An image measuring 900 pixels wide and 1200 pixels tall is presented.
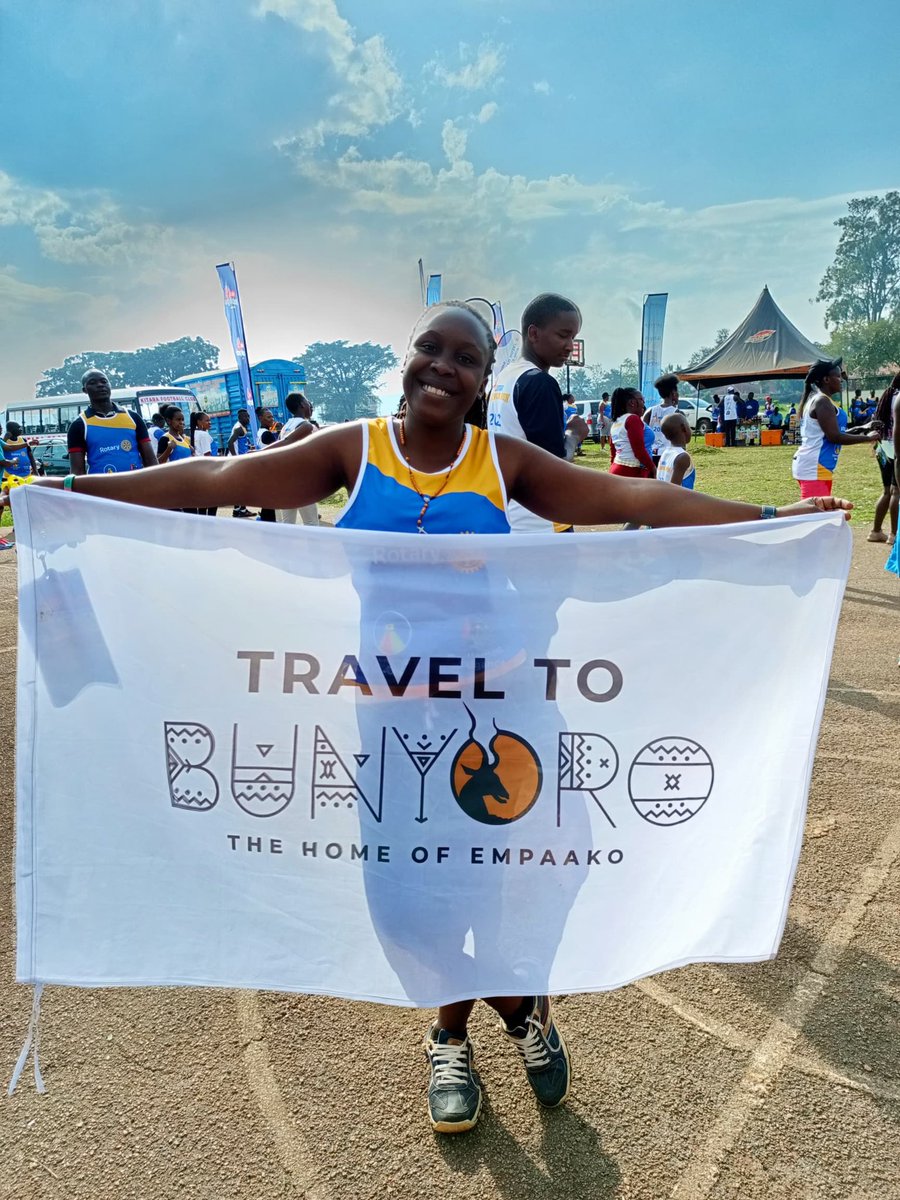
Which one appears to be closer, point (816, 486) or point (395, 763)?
point (395, 763)

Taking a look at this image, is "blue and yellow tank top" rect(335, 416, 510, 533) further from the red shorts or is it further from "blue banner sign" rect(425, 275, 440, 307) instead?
"blue banner sign" rect(425, 275, 440, 307)

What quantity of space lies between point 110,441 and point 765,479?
14.4 metres

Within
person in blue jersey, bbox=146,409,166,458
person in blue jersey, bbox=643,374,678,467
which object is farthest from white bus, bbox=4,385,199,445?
person in blue jersey, bbox=643,374,678,467

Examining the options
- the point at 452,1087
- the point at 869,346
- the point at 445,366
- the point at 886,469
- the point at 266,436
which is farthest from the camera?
the point at 869,346

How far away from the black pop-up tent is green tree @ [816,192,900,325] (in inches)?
3680

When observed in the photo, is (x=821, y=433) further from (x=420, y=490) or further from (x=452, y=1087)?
(x=452, y=1087)

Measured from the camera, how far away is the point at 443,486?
1828mm

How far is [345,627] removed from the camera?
184 cm

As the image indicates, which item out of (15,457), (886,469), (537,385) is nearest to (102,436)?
(537,385)

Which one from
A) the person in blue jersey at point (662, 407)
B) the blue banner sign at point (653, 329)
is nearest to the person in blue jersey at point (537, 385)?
the person in blue jersey at point (662, 407)

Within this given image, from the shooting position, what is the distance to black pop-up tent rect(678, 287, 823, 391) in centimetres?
3183

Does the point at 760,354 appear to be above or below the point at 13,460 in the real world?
above

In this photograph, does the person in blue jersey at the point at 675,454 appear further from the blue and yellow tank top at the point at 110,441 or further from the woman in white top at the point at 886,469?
the blue and yellow tank top at the point at 110,441

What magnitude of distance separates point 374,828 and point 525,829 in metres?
0.36
